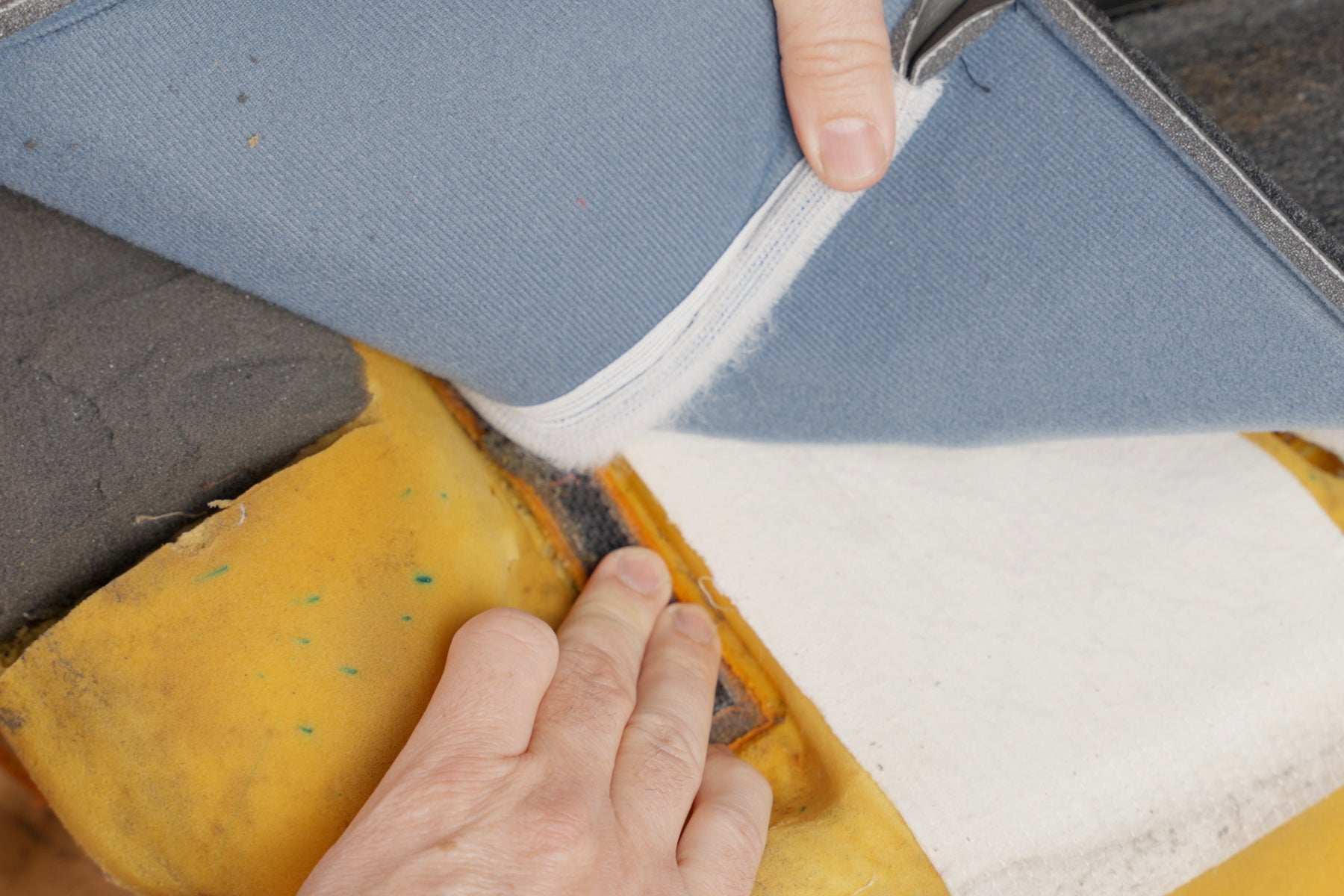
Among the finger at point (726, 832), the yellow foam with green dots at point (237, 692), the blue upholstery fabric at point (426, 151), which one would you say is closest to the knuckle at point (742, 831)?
the finger at point (726, 832)

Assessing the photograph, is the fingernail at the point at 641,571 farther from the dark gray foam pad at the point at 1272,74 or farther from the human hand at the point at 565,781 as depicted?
the dark gray foam pad at the point at 1272,74

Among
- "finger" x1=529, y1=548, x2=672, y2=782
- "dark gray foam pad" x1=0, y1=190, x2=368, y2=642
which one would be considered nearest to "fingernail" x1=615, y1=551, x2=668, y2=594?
"finger" x1=529, y1=548, x2=672, y2=782

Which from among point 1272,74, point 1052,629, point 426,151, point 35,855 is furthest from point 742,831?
point 1272,74

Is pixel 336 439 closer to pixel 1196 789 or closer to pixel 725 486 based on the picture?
pixel 725 486

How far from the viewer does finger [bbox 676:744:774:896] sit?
2.15 feet

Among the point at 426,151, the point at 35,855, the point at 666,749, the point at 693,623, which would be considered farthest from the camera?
the point at 35,855

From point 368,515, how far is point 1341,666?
0.87m

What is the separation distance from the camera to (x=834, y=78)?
63 centimetres

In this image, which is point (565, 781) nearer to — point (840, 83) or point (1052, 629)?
point (1052, 629)

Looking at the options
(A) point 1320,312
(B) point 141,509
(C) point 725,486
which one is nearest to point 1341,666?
(A) point 1320,312

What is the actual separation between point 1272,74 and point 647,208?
916 mm

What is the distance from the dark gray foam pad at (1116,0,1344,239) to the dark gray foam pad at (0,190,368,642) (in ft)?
3.31

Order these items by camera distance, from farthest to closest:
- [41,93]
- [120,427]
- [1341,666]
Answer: [1341,666], [120,427], [41,93]

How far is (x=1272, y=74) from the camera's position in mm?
1070
